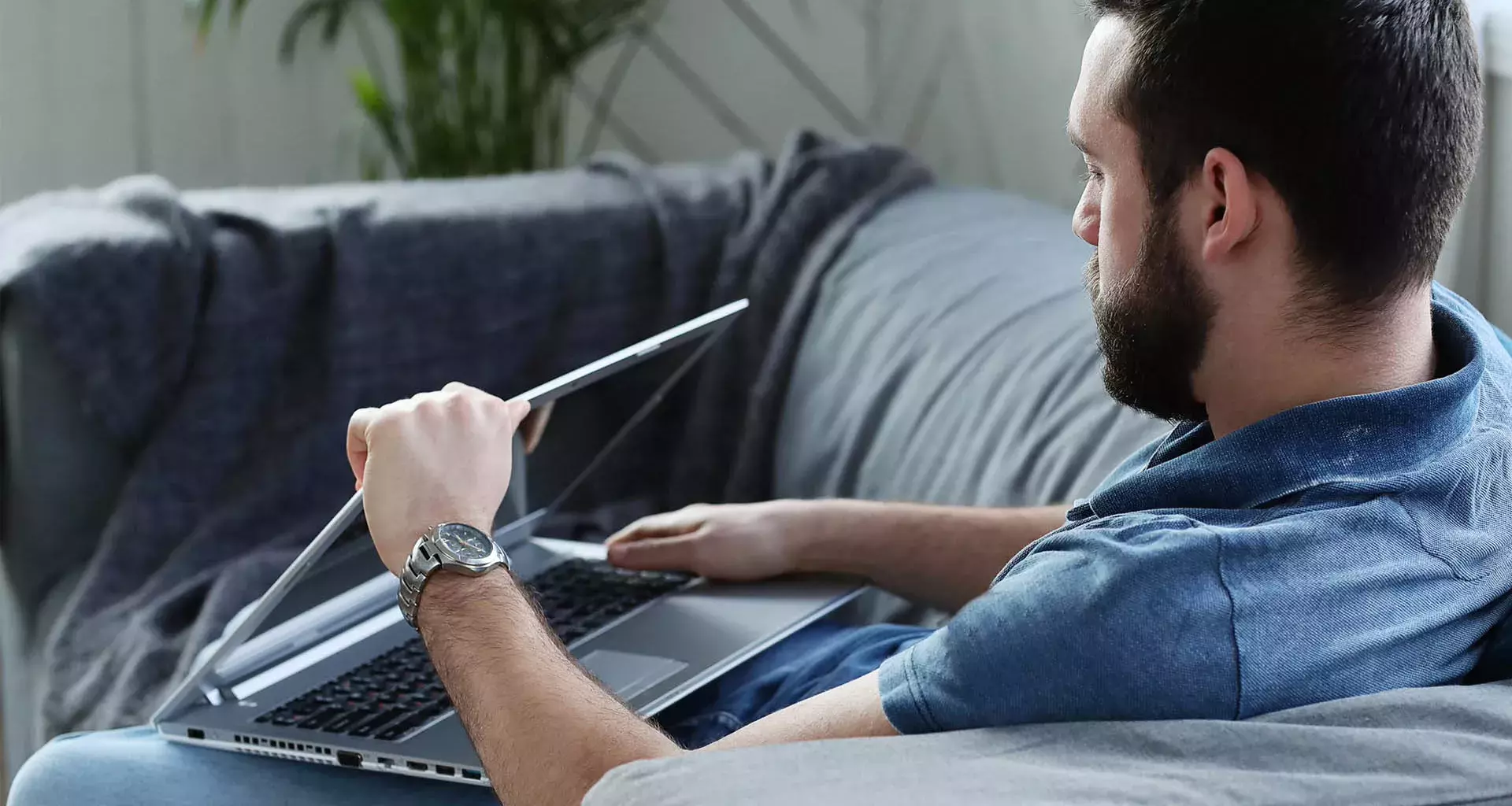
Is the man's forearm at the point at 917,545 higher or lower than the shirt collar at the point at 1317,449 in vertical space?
lower

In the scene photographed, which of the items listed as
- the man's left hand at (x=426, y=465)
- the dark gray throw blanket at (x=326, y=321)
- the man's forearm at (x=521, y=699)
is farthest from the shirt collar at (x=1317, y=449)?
the dark gray throw blanket at (x=326, y=321)

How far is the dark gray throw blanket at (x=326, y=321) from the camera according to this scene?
1.64m

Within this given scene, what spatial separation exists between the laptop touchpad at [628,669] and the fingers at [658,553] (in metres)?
0.16

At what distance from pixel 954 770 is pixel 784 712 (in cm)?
16

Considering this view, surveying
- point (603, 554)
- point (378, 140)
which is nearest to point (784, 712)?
point (603, 554)

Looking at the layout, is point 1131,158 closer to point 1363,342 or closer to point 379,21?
point 1363,342

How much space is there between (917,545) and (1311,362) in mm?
518

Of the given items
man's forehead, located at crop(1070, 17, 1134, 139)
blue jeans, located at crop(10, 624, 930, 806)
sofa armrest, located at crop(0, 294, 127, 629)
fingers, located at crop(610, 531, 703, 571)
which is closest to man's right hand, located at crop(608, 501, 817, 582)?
fingers, located at crop(610, 531, 703, 571)

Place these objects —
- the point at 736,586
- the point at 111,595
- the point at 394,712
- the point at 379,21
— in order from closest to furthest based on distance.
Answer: the point at 394,712, the point at 736,586, the point at 111,595, the point at 379,21

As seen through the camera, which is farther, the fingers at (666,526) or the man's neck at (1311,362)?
the fingers at (666,526)

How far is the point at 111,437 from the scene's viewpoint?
1.68 metres

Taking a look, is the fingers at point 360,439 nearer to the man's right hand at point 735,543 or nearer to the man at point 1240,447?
the man at point 1240,447

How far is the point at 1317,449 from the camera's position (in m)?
0.72

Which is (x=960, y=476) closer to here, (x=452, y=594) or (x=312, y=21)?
(x=452, y=594)
